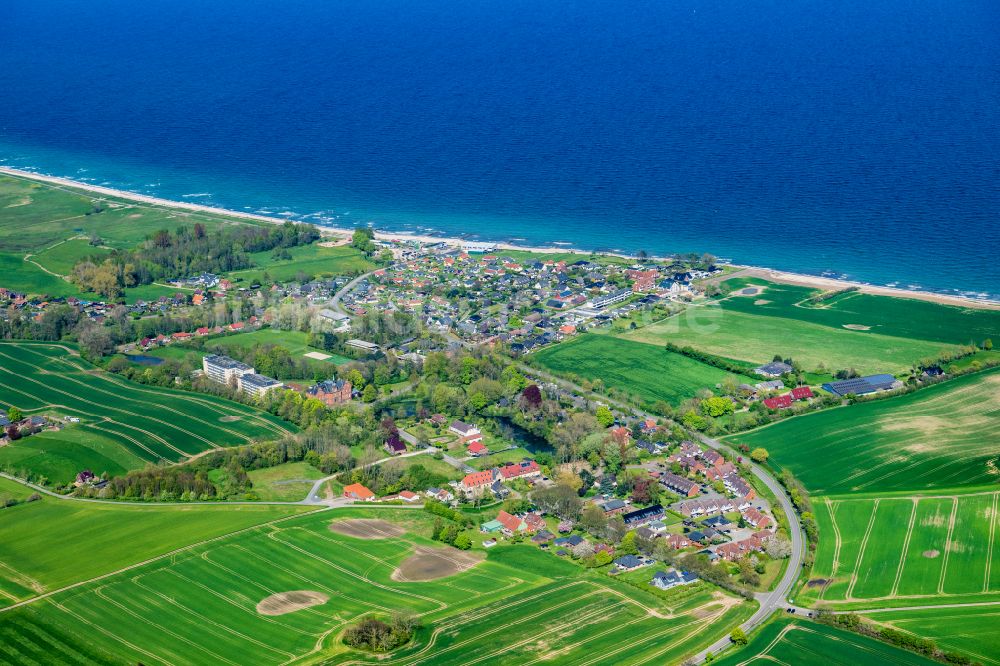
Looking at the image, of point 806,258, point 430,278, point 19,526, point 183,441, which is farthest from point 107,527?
point 806,258

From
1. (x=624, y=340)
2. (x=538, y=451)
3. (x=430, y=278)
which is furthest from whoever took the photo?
(x=430, y=278)

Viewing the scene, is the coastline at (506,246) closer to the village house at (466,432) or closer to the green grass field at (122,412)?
the village house at (466,432)

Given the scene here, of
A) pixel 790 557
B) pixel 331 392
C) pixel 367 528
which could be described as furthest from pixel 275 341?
pixel 790 557

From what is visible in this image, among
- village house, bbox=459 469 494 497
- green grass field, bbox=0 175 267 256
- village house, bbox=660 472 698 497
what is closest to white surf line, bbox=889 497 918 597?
village house, bbox=660 472 698 497

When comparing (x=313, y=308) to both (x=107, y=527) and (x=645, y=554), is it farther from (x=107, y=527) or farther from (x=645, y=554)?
(x=645, y=554)

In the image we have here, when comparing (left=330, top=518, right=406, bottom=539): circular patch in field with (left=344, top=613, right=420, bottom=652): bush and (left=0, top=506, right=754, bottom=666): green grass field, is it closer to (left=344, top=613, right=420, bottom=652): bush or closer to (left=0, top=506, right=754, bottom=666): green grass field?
(left=0, top=506, right=754, bottom=666): green grass field

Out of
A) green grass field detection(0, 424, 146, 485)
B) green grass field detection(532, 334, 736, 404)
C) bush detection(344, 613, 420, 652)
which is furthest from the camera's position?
green grass field detection(532, 334, 736, 404)

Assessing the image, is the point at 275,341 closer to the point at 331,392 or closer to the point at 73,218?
the point at 331,392

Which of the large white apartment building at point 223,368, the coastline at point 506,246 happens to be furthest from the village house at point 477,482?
the coastline at point 506,246
